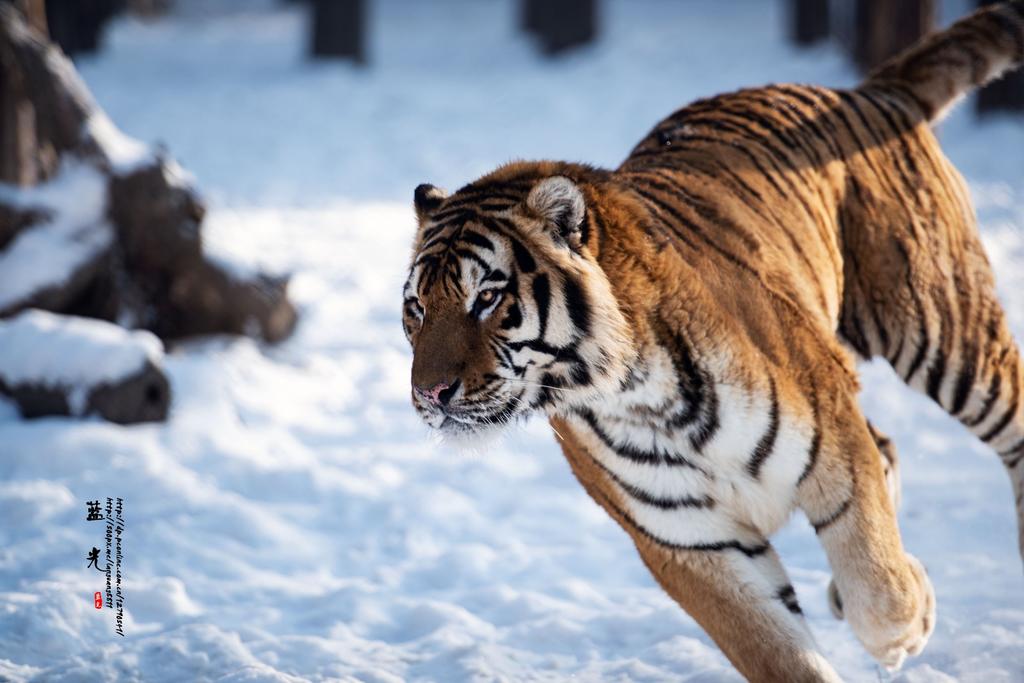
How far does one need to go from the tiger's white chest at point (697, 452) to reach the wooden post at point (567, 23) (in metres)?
10.8

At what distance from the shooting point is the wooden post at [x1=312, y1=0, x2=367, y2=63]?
12.3 meters

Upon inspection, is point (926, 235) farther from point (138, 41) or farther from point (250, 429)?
point (138, 41)

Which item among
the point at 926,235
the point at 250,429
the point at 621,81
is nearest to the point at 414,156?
the point at 621,81

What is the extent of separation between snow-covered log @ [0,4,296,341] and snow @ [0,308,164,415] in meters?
0.53

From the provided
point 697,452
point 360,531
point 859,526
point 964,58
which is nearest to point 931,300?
point 964,58

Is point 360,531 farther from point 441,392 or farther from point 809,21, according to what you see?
point 809,21

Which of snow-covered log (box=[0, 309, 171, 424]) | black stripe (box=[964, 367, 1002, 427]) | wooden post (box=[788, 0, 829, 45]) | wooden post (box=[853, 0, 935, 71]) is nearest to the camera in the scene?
black stripe (box=[964, 367, 1002, 427])

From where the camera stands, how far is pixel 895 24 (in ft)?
26.6

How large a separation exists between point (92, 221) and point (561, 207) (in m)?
3.62

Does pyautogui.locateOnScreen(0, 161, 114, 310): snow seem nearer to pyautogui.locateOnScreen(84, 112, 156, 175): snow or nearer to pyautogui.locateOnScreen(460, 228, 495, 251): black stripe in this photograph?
pyautogui.locateOnScreen(84, 112, 156, 175): snow

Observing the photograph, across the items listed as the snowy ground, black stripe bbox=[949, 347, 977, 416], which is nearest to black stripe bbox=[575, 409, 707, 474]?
the snowy ground

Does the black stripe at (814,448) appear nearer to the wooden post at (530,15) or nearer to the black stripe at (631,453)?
the black stripe at (631,453)

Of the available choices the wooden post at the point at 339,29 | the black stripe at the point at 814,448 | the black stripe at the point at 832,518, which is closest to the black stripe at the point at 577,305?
the black stripe at the point at 814,448

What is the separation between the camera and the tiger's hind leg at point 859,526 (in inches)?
96.0
